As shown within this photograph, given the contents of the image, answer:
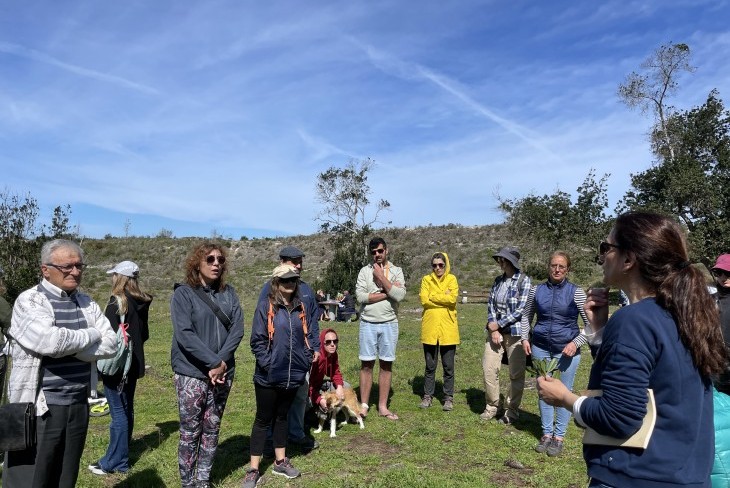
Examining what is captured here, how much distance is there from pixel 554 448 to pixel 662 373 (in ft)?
13.2

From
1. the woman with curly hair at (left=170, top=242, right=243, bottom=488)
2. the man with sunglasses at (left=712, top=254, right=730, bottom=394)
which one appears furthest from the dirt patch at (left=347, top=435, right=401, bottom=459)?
the man with sunglasses at (left=712, top=254, right=730, bottom=394)

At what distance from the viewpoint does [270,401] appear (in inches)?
188

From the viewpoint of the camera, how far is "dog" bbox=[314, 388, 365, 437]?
6.13 m

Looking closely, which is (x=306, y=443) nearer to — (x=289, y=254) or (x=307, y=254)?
(x=289, y=254)

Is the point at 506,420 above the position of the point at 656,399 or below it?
below

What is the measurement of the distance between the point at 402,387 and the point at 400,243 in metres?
38.2

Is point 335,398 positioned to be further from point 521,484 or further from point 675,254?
point 675,254

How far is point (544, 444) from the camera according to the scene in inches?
219

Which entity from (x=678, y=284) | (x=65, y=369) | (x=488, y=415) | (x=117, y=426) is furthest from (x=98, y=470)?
(x=678, y=284)

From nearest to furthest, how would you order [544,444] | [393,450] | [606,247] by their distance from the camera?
[606,247] < [544,444] < [393,450]

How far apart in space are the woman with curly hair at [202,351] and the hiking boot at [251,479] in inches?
13.0

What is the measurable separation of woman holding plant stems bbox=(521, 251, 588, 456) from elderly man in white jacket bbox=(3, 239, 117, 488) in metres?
4.09

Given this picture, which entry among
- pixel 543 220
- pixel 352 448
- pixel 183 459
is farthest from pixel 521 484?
pixel 543 220

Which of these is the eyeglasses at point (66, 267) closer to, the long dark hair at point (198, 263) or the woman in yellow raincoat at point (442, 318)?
the long dark hair at point (198, 263)
